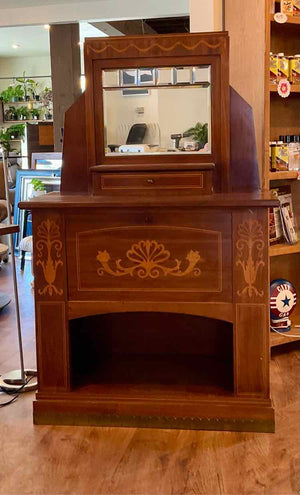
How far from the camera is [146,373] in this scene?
248 centimetres

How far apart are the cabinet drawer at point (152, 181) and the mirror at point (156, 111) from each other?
0.11 meters

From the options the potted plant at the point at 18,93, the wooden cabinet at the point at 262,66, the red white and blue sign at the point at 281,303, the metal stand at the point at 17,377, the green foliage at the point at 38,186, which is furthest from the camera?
the potted plant at the point at 18,93

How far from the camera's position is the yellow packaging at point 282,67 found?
2.94 meters

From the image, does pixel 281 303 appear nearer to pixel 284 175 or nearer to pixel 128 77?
pixel 284 175

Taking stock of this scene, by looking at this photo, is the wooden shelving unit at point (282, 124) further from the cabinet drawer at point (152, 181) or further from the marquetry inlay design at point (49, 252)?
the marquetry inlay design at point (49, 252)

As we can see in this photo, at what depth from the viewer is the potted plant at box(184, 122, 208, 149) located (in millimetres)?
2373

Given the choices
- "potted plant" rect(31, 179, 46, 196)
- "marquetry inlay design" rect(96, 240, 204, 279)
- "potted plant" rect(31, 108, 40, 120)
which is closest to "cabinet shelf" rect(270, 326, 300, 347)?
"marquetry inlay design" rect(96, 240, 204, 279)

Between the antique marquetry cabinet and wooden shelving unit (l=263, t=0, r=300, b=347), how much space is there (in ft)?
1.83

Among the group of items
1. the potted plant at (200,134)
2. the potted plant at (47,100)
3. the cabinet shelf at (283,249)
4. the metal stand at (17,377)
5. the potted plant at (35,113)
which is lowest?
the metal stand at (17,377)

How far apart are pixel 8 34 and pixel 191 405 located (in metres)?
8.75

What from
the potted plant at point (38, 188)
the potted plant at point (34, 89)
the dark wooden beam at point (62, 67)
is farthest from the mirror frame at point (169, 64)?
the potted plant at point (34, 89)

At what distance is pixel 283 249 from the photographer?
302cm

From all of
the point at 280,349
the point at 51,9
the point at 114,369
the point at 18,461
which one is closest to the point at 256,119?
the point at 280,349

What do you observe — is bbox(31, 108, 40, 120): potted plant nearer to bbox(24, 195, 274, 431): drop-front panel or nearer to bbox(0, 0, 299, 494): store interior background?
A: bbox(0, 0, 299, 494): store interior background
